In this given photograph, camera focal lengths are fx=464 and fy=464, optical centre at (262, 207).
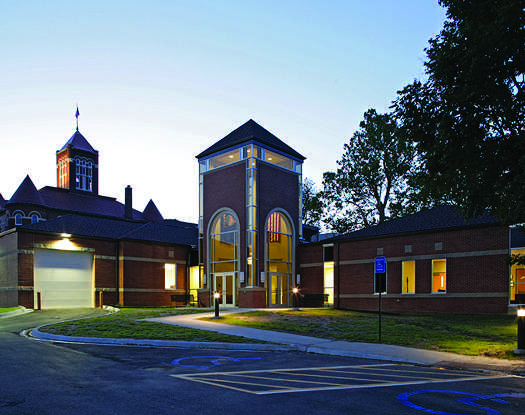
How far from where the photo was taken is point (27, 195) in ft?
184

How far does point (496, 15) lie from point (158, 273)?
2907cm

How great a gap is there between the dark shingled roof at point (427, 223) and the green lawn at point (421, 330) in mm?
5227

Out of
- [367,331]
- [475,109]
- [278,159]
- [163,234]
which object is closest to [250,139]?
[278,159]

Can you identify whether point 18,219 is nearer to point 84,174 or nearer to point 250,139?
point 84,174

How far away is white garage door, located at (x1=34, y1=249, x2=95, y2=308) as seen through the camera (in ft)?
97.5

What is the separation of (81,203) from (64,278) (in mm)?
35632

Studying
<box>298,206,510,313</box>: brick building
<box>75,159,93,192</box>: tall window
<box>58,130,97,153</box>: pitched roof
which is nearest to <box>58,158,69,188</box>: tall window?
<box>75,159,93,192</box>: tall window

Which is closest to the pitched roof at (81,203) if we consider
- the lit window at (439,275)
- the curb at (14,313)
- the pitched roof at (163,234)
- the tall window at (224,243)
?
the pitched roof at (163,234)

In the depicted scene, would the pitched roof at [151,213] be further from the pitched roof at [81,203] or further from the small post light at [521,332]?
the small post light at [521,332]

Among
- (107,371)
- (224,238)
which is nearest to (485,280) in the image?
(224,238)

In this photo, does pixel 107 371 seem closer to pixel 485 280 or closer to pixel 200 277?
pixel 485 280

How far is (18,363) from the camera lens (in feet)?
32.0

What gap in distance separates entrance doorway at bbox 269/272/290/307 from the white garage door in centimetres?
1246

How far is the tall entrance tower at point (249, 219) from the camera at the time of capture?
3167cm
